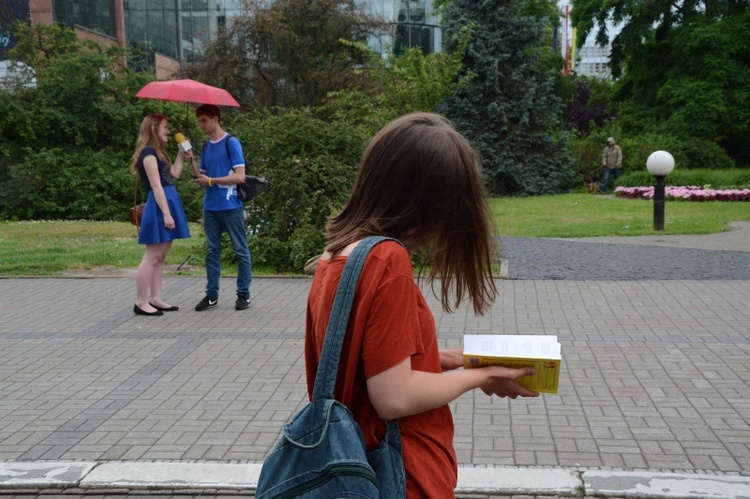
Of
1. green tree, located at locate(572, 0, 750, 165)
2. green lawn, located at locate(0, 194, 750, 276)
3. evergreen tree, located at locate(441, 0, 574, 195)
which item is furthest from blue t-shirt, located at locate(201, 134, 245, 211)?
green tree, located at locate(572, 0, 750, 165)

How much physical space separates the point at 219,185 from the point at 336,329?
20.3ft

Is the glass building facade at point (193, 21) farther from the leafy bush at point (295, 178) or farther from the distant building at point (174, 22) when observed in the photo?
the leafy bush at point (295, 178)

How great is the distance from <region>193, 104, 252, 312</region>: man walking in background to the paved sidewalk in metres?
0.63

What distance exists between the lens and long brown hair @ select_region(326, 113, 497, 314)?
1.96m

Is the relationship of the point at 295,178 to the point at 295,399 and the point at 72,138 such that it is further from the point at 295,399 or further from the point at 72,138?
the point at 72,138

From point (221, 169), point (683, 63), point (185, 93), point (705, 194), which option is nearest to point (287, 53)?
point (683, 63)

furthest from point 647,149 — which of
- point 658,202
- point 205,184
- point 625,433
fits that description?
point 625,433

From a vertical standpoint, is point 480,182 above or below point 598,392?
above

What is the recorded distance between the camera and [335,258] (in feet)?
6.38

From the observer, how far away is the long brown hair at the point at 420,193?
196 cm

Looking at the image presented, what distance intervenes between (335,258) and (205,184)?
6.02 metres

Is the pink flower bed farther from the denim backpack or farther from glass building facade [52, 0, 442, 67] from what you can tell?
glass building facade [52, 0, 442, 67]

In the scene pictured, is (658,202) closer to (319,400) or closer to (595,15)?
(319,400)

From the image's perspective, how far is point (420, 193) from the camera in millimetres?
1969
